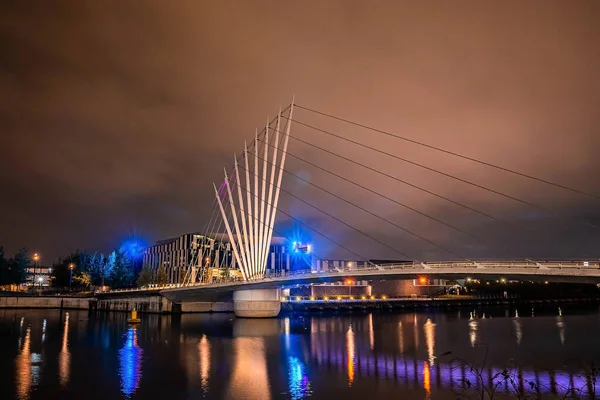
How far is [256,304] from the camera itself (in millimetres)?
79875

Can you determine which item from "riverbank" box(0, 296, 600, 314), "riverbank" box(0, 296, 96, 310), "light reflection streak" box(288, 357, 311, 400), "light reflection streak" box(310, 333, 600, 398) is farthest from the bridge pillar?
"riverbank" box(0, 296, 96, 310)

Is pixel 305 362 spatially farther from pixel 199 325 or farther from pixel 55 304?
pixel 55 304

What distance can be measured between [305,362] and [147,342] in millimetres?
20439

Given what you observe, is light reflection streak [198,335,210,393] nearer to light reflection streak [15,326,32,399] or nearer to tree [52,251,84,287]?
light reflection streak [15,326,32,399]

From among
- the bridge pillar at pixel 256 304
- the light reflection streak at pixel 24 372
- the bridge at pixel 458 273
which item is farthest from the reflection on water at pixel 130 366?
the bridge pillar at pixel 256 304

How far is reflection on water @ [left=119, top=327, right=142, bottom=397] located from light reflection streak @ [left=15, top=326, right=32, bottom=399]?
5.21 metres

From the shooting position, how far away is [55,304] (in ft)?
352

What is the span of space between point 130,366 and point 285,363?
11472 millimetres

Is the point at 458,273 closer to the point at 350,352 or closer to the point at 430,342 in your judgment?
the point at 430,342

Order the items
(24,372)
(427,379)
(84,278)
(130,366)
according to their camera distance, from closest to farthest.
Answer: (427,379) < (24,372) < (130,366) < (84,278)

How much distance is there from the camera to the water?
2648 centimetres

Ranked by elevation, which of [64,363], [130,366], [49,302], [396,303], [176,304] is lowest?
[396,303]

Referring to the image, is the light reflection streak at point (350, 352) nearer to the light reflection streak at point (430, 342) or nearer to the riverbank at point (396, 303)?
the light reflection streak at point (430, 342)

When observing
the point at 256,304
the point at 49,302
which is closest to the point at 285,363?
the point at 256,304
